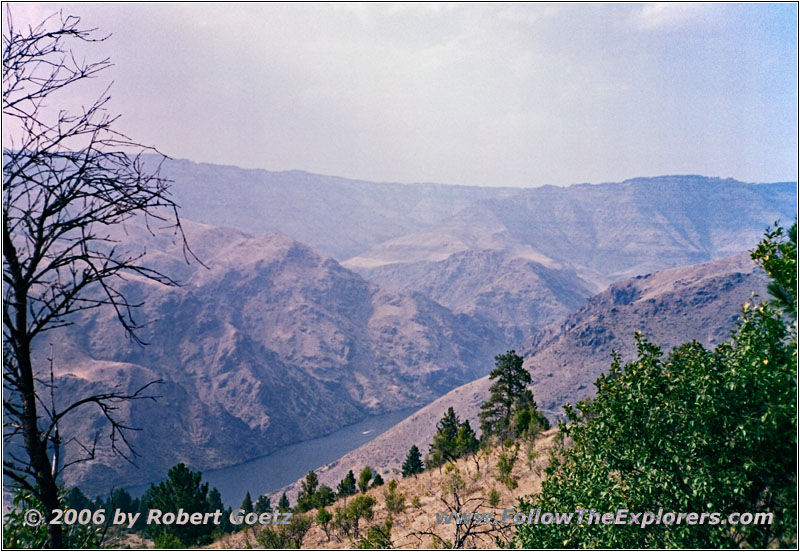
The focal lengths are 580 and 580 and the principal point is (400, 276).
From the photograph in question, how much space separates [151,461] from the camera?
173250 millimetres

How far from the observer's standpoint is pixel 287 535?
1051 inches

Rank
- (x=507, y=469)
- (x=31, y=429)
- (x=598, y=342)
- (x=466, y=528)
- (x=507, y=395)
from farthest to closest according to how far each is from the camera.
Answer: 1. (x=598, y=342)
2. (x=507, y=395)
3. (x=507, y=469)
4. (x=466, y=528)
5. (x=31, y=429)

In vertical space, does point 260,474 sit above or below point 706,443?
below

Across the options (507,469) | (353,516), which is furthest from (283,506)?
(507,469)

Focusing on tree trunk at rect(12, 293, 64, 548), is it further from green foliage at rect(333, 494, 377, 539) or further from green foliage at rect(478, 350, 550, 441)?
green foliage at rect(478, 350, 550, 441)

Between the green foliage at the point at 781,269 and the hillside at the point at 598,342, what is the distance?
138179mm

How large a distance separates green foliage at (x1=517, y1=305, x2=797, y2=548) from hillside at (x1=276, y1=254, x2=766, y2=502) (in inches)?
5438

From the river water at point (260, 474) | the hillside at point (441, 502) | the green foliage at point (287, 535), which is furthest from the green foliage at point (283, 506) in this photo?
the river water at point (260, 474)

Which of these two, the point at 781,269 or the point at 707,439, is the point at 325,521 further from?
the point at 781,269

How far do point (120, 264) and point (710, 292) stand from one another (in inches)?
7508

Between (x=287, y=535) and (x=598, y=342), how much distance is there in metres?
155

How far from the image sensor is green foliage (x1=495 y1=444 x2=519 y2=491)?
24730 mm

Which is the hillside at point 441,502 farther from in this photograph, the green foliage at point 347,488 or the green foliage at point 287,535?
the green foliage at point 347,488

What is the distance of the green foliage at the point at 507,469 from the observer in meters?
24.7
